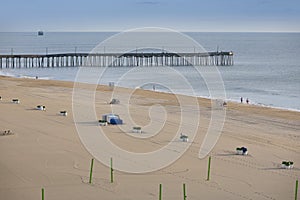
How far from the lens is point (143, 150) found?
20359 mm

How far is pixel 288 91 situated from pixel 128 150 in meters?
34.1

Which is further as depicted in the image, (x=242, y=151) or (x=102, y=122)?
(x=102, y=122)

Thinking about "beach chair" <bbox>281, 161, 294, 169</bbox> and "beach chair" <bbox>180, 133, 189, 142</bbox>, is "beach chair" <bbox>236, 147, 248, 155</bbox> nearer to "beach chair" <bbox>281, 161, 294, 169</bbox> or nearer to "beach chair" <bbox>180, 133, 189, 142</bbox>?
"beach chair" <bbox>281, 161, 294, 169</bbox>

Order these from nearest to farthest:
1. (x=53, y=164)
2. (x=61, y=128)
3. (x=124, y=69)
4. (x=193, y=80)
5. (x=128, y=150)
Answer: (x=53, y=164), (x=128, y=150), (x=61, y=128), (x=193, y=80), (x=124, y=69)

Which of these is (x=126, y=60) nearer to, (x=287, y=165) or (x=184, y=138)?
(x=184, y=138)

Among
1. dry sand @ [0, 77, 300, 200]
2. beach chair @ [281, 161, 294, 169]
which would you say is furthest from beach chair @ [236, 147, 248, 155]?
beach chair @ [281, 161, 294, 169]

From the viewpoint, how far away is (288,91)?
51844mm

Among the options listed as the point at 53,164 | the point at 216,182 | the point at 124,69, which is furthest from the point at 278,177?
the point at 124,69

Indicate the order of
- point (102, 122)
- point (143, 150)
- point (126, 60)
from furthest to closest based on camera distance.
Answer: point (126, 60), point (102, 122), point (143, 150)

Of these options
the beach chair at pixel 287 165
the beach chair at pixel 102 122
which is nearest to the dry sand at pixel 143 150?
the beach chair at pixel 287 165

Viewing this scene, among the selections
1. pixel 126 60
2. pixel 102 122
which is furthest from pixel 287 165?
pixel 126 60

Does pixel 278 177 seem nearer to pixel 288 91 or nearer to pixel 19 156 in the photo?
pixel 19 156

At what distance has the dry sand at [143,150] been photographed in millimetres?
15234

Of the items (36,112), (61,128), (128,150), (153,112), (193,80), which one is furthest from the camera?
(193,80)
